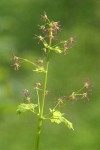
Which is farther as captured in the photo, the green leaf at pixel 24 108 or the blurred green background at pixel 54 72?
the blurred green background at pixel 54 72

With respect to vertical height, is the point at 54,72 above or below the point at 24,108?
above

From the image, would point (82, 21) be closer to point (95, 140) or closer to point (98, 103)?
point (98, 103)

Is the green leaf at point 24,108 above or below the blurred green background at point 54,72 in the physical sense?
below

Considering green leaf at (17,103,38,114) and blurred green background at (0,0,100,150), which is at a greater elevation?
blurred green background at (0,0,100,150)

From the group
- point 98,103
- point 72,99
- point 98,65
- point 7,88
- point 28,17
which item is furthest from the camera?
point 28,17

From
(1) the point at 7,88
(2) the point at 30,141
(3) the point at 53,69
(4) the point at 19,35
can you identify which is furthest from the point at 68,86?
(1) the point at 7,88

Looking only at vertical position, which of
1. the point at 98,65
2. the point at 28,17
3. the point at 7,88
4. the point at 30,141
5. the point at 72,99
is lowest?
the point at 72,99

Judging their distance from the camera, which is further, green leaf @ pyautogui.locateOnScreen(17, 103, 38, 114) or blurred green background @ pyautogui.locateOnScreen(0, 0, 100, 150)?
blurred green background @ pyautogui.locateOnScreen(0, 0, 100, 150)

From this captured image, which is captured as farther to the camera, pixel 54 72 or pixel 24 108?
pixel 54 72
